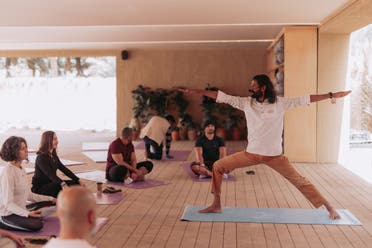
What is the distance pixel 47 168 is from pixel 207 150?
93.6 inches

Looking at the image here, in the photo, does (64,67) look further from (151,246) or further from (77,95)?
(151,246)

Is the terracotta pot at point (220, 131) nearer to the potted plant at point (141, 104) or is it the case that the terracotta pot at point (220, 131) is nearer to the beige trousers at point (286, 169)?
the potted plant at point (141, 104)

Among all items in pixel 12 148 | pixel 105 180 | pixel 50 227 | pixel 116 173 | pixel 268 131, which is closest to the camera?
pixel 12 148

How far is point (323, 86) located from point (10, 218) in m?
5.06

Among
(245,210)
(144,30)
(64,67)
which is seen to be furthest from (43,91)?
(245,210)

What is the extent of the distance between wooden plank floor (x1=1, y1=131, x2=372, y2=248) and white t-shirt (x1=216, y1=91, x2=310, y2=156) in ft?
2.07

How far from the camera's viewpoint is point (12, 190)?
319 cm

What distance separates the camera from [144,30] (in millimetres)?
7781

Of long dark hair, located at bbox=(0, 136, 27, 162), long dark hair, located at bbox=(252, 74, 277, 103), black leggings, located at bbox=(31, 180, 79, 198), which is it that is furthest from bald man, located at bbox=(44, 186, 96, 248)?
black leggings, located at bbox=(31, 180, 79, 198)

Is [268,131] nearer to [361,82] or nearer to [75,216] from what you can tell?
[75,216]

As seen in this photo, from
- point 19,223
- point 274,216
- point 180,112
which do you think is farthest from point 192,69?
point 19,223

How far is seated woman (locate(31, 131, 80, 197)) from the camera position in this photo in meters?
4.11

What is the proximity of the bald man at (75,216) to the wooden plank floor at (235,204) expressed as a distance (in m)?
2.01

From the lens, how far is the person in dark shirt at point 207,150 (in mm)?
5820
